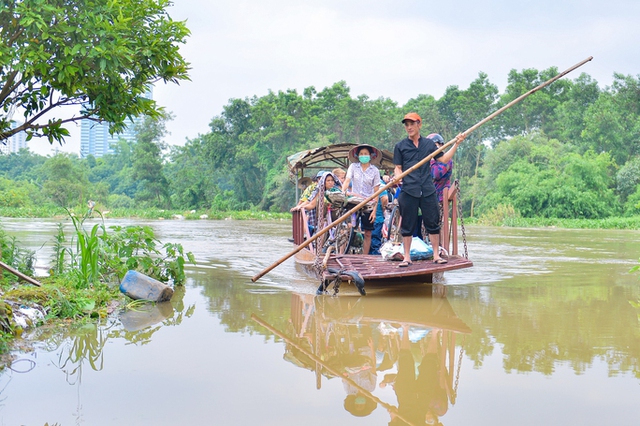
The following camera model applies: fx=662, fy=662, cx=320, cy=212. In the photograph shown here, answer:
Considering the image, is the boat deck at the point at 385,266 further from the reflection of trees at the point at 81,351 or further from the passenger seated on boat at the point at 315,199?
the reflection of trees at the point at 81,351

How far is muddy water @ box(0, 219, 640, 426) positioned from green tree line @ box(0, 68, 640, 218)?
31738 millimetres

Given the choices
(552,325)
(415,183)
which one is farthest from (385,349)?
(415,183)

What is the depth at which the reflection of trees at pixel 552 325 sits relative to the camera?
4.98 meters

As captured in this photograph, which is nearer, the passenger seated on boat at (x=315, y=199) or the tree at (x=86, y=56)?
the tree at (x=86, y=56)

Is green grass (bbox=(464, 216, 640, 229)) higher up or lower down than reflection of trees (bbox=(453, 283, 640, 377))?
higher up

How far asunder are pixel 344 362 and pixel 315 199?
497cm

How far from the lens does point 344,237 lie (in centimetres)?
902

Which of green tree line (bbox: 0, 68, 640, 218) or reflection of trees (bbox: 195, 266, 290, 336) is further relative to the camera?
green tree line (bbox: 0, 68, 640, 218)

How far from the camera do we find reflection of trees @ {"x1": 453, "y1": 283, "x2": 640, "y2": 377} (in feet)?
16.3

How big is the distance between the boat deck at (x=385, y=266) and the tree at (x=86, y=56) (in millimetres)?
2819

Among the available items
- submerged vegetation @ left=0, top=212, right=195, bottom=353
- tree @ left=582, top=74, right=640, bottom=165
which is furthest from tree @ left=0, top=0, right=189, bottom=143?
tree @ left=582, top=74, right=640, bottom=165

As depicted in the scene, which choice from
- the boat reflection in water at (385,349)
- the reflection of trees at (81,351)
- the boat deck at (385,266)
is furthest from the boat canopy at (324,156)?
the reflection of trees at (81,351)

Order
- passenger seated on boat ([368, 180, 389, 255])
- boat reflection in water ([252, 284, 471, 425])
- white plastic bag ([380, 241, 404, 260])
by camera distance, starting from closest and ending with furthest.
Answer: boat reflection in water ([252, 284, 471, 425]) < white plastic bag ([380, 241, 404, 260]) < passenger seated on boat ([368, 180, 389, 255])

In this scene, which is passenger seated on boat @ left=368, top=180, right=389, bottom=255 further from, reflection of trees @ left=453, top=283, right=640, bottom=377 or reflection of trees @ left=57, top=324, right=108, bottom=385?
reflection of trees @ left=57, top=324, right=108, bottom=385
